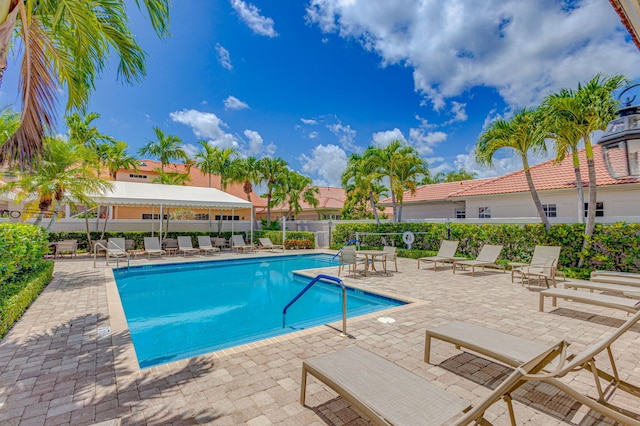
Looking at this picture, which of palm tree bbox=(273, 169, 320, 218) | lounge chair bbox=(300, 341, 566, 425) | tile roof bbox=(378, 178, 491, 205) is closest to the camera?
lounge chair bbox=(300, 341, 566, 425)

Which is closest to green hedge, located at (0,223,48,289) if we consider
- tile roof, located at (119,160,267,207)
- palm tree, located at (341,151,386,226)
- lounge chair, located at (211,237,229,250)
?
lounge chair, located at (211,237,229,250)

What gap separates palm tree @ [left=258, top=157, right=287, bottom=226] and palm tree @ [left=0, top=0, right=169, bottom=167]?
20.8 m

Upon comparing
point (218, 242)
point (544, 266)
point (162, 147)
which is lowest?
point (544, 266)

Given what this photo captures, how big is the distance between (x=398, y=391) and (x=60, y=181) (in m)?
15.5

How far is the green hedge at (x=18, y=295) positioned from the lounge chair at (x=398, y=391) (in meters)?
5.60

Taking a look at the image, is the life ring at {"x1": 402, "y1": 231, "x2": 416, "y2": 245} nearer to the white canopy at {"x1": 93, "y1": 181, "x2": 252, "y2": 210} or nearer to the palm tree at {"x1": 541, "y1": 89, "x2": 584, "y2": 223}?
the palm tree at {"x1": 541, "y1": 89, "x2": 584, "y2": 223}

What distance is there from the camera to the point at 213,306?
9.01 meters

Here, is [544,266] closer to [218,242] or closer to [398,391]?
[398,391]

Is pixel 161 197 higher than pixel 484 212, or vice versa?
pixel 161 197

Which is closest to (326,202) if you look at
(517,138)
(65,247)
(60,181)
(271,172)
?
(271,172)

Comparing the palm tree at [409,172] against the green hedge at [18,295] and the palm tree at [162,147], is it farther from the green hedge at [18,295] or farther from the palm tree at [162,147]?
the palm tree at [162,147]

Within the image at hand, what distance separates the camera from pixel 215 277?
43.2 feet

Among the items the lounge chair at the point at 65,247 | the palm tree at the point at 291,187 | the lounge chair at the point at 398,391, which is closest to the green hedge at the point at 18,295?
the lounge chair at the point at 398,391

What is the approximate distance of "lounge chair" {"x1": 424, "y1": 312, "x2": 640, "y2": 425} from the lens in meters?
2.42
